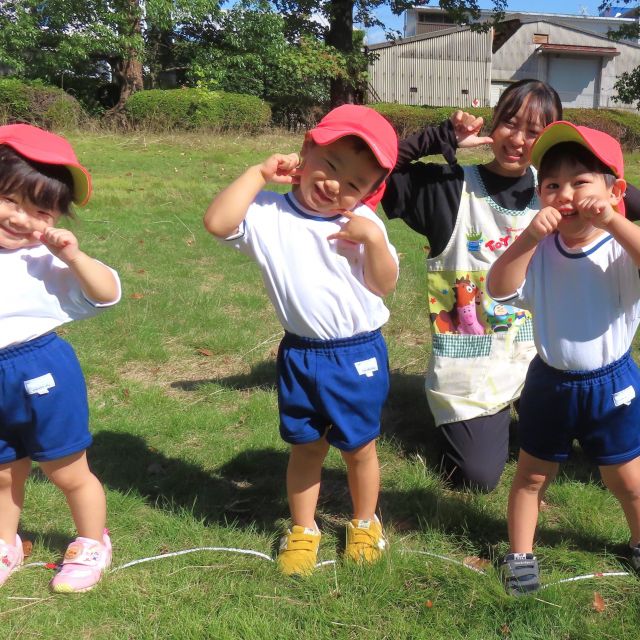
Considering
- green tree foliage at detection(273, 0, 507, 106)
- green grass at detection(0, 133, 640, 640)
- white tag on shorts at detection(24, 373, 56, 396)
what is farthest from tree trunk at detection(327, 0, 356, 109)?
white tag on shorts at detection(24, 373, 56, 396)

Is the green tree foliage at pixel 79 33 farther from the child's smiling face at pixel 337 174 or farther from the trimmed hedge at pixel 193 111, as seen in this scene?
the child's smiling face at pixel 337 174

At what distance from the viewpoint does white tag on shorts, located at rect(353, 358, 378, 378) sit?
251cm

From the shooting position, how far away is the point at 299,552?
2.69m

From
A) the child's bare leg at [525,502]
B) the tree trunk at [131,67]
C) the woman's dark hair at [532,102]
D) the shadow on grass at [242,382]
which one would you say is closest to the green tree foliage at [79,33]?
the tree trunk at [131,67]

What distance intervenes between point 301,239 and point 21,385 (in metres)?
1.05

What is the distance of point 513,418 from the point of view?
4117 mm

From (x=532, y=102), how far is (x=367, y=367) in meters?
1.40

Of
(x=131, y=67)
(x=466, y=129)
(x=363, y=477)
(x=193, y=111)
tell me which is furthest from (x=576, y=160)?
(x=131, y=67)

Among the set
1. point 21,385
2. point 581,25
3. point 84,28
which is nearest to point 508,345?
point 21,385

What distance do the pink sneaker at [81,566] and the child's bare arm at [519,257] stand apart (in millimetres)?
1734

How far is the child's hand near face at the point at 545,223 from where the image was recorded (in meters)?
2.08

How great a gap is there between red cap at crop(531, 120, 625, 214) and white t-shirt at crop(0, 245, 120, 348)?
60.0 inches

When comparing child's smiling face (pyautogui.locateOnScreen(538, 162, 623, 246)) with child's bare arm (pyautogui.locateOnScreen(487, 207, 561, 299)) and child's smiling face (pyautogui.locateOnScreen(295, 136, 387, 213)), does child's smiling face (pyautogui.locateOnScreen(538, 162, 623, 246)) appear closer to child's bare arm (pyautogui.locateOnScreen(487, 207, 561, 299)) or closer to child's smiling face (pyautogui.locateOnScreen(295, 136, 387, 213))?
child's bare arm (pyautogui.locateOnScreen(487, 207, 561, 299))

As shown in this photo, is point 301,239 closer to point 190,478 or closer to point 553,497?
point 190,478
